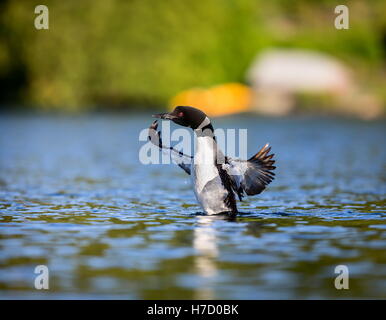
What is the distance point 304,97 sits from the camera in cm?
6078

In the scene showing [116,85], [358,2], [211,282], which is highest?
[358,2]

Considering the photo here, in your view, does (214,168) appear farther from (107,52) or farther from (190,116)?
(107,52)

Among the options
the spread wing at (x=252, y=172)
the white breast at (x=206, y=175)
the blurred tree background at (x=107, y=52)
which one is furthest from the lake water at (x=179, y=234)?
the blurred tree background at (x=107, y=52)

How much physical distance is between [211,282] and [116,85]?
52340 mm

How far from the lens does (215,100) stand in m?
61.5

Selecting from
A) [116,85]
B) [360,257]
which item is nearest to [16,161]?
[360,257]

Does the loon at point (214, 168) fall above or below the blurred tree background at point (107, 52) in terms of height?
below

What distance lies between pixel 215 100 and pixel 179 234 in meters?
50.1

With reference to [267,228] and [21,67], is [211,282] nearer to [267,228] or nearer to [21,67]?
[267,228]

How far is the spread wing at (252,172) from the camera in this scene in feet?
43.2

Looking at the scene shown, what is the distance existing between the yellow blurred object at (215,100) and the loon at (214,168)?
4480cm

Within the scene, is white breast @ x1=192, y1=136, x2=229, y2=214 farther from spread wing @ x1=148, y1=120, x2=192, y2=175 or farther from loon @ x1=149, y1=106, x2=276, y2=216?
spread wing @ x1=148, y1=120, x2=192, y2=175

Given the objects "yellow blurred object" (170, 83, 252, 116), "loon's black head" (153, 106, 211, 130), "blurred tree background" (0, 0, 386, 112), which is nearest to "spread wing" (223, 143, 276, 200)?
"loon's black head" (153, 106, 211, 130)

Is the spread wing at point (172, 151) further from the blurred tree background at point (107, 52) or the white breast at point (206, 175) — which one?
the blurred tree background at point (107, 52)
